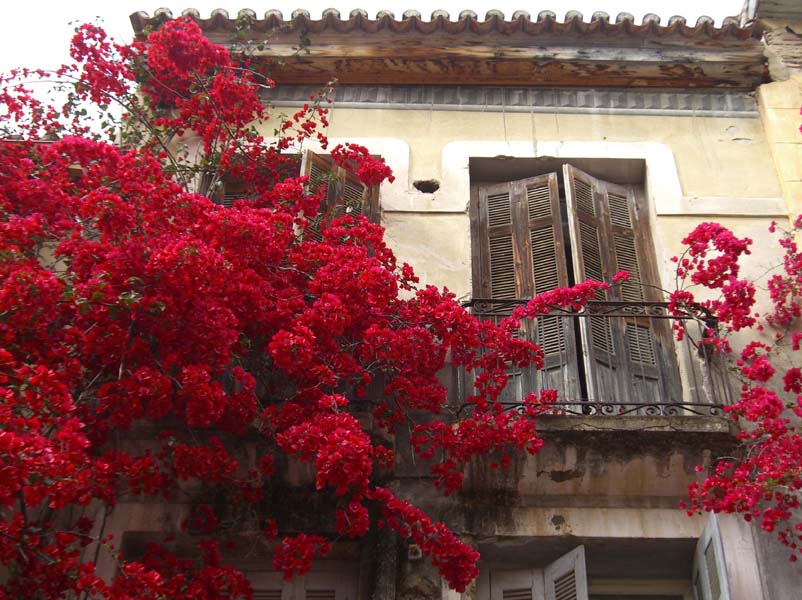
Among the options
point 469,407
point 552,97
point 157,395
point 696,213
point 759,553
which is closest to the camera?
point 157,395

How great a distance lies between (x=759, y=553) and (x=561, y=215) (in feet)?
10.7

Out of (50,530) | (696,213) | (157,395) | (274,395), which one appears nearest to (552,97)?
(696,213)

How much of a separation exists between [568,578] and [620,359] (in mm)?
1800

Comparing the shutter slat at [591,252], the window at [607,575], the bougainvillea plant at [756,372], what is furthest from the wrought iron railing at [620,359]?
the window at [607,575]

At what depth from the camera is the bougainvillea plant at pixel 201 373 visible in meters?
5.39

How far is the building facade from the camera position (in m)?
6.43

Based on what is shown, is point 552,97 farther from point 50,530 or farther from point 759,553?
point 50,530

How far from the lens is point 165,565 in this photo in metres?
5.92

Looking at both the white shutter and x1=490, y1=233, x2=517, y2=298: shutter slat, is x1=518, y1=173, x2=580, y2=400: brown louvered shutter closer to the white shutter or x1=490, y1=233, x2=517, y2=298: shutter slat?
x1=490, y1=233, x2=517, y2=298: shutter slat

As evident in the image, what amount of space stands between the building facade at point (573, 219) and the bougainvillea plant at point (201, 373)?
31cm

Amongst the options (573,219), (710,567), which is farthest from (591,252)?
(710,567)

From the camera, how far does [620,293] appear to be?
26.3ft

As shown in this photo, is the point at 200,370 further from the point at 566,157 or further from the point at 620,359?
the point at 566,157

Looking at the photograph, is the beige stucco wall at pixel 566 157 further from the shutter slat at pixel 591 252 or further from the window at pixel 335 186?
the shutter slat at pixel 591 252
